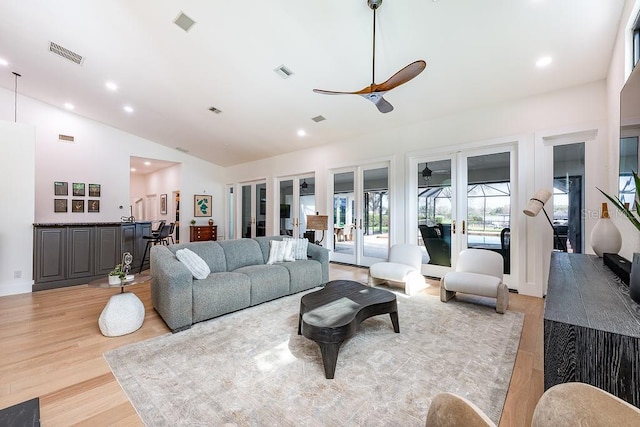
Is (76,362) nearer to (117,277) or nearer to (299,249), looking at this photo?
(117,277)

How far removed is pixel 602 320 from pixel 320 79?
13.5ft

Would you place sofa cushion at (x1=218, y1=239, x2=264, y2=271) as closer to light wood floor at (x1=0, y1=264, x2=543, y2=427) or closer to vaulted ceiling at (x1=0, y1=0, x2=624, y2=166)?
light wood floor at (x1=0, y1=264, x2=543, y2=427)

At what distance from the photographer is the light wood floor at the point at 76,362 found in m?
1.72

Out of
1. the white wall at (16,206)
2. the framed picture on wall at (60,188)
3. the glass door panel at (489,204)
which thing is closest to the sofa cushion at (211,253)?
the white wall at (16,206)

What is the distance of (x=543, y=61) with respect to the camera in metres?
3.29

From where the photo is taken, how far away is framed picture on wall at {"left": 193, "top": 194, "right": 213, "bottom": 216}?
358 inches

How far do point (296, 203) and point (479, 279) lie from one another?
5.04 metres

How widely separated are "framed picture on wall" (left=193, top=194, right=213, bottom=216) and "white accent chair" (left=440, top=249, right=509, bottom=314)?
802 centimetres

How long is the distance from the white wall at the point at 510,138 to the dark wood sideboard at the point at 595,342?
128 inches

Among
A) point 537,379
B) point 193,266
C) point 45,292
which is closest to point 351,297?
point 537,379

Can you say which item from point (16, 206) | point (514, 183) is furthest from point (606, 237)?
point (16, 206)

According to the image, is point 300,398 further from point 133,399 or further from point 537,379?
point 537,379

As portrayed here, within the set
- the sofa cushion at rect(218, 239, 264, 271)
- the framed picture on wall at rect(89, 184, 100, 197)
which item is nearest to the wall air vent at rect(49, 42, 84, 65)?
the framed picture on wall at rect(89, 184, 100, 197)

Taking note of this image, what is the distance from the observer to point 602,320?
0.99 m
